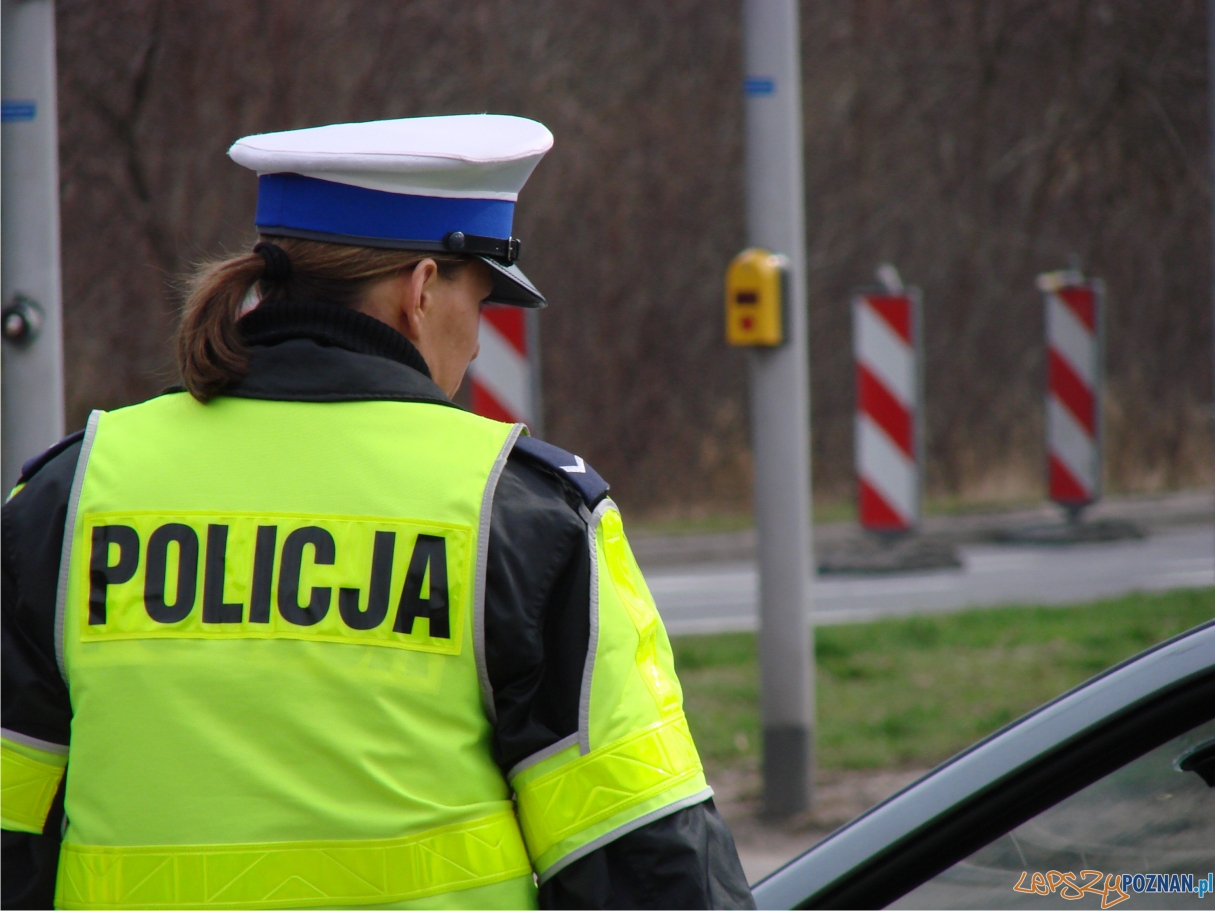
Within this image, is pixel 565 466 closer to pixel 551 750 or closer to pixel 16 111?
pixel 551 750

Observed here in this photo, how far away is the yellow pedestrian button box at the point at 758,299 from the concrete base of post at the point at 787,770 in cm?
132

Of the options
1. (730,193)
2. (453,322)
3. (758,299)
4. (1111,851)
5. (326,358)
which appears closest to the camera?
(326,358)

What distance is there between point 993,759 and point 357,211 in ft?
3.21

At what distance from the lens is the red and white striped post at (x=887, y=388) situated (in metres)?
7.73

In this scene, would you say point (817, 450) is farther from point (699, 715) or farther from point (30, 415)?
point (30, 415)

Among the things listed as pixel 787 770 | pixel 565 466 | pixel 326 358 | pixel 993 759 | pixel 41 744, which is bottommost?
pixel 787 770

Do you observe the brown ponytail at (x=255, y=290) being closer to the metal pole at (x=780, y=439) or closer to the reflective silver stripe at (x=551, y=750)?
the reflective silver stripe at (x=551, y=750)

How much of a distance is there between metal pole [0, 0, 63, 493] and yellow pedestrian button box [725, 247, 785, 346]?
2267 millimetres

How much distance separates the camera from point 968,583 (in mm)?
9719

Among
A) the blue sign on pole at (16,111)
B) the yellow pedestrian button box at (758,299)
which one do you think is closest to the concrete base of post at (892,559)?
the yellow pedestrian button box at (758,299)

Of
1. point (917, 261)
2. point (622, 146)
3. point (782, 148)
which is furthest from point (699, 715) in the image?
point (917, 261)

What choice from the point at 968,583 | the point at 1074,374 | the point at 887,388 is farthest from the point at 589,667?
the point at 1074,374

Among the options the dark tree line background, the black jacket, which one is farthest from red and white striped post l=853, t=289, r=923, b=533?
the black jacket

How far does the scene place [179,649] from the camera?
1.40 metres
